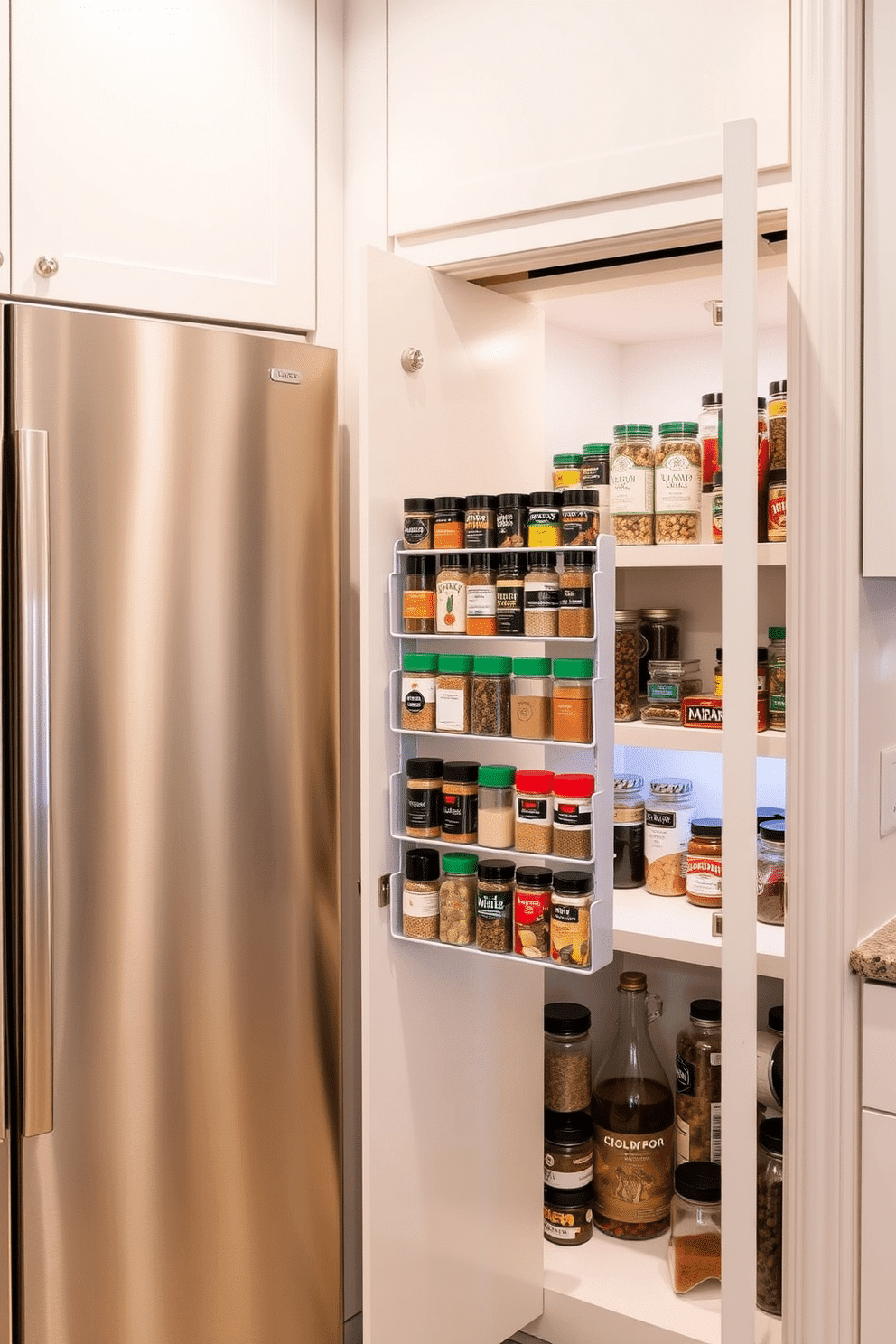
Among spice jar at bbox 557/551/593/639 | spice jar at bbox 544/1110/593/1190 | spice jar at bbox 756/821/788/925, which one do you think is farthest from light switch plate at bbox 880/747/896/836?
spice jar at bbox 544/1110/593/1190

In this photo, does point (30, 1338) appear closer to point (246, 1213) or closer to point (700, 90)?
point (246, 1213)

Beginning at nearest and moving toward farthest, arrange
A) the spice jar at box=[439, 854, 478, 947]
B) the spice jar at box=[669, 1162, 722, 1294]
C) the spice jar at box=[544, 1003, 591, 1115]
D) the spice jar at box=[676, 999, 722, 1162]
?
the spice jar at box=[439, 854, 478, 947]
the spice jar at box=[669, 1162, 722, 1294]
the spice jar at box=[676, 999, 722, 1162]
the spice jar at box=[544, 1003, 591, 1115]

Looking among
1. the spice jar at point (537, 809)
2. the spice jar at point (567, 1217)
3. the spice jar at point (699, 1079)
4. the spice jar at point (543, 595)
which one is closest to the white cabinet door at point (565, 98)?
the spice jar at point (543, 595)

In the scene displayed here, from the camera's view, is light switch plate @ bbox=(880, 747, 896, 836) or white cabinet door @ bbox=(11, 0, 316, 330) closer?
white cabinet door @ bbox=(11, 0, 316, 330)

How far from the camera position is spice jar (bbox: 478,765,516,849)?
5.41 ft

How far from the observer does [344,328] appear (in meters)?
1.92

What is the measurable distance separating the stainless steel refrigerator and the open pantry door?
0.13 meters

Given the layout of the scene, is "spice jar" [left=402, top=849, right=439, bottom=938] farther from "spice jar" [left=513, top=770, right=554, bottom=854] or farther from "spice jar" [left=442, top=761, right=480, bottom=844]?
"spice jar" [left=513, top=770, right=554, bottom=854]

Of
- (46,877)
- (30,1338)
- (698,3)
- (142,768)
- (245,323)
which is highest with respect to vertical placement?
(698,3)

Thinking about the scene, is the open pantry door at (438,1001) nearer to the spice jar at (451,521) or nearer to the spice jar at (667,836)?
the spice jar at (451,521)

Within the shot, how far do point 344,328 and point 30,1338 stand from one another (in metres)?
1.51

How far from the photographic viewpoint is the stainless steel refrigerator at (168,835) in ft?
4.94

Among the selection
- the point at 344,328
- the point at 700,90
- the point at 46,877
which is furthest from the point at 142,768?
the point at 700,90

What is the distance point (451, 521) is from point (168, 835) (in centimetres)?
59
